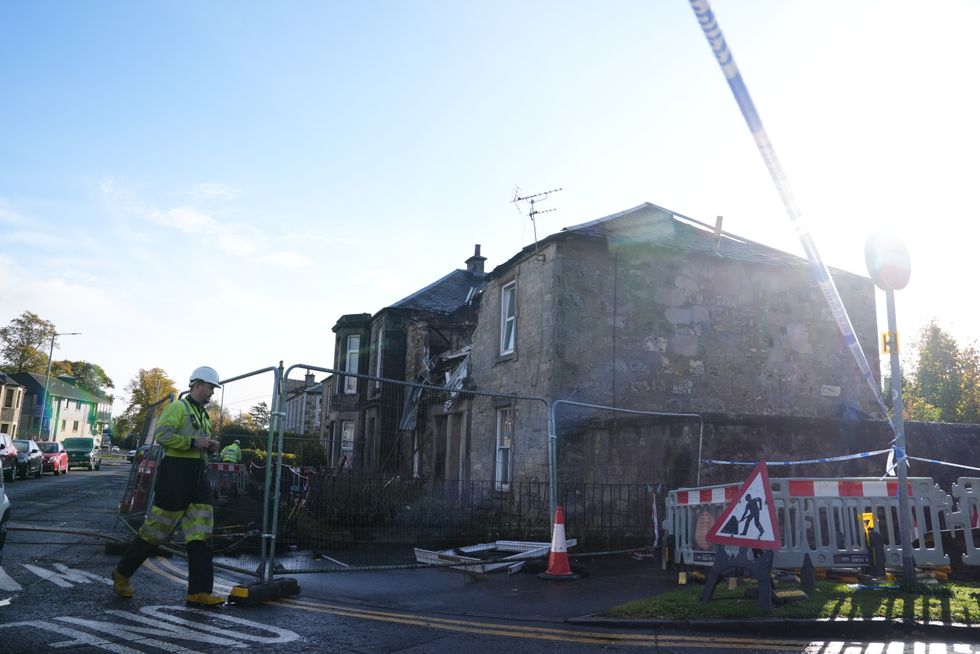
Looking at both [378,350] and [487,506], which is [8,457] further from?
[487,506]

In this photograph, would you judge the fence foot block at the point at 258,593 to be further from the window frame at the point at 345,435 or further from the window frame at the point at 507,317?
the window frame at the point at 345,435

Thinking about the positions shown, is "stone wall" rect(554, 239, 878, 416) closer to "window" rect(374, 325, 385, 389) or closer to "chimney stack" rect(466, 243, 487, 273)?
"window" rect(374, 325, 385, 389)

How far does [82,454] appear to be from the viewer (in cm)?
4138

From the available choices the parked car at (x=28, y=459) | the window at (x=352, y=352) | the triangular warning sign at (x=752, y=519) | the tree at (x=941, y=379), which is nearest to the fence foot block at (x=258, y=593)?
the triangular warning sign at (x=752, y=519)

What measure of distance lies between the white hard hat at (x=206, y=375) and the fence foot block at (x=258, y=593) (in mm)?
1916

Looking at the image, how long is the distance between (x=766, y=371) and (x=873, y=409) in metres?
3.36

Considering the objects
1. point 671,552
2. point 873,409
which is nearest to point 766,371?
point 873,409

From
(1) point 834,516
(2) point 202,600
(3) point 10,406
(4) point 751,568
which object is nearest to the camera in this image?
(2) point 202,600

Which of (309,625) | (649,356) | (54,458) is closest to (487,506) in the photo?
(649,356)

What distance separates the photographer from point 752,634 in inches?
226

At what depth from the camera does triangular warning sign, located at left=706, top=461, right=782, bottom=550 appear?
20.8ft

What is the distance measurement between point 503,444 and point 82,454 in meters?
35.4

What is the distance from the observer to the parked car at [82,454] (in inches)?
1620

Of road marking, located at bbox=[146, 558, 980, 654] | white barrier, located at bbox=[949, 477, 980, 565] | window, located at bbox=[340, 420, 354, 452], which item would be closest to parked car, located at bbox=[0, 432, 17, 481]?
window, located at bbox=[340, 420, 354, 452]
